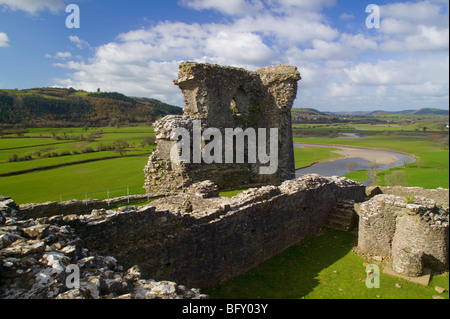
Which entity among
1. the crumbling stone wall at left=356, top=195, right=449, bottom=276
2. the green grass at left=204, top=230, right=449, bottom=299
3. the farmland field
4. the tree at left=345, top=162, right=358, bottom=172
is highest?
the farmland field

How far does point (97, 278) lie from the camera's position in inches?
173

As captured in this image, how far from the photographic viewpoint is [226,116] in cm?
1906

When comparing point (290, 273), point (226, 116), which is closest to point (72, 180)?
point (226, 116)

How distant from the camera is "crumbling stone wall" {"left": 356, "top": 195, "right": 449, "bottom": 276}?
9727 millimetres

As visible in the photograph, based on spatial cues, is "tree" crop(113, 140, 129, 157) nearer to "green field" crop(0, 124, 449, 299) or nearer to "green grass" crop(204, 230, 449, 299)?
"green field" crop(0, 124, 449, 299)

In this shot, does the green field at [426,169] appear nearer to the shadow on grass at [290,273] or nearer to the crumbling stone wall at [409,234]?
the crumbling stone wall at [409,234]

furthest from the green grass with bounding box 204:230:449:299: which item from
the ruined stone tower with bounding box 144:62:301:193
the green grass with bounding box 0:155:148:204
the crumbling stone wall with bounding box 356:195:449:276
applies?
the green grass with bounding box 0:155:148:204

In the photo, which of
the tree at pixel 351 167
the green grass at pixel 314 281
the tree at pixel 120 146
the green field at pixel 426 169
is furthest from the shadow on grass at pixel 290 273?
the tree at pixel 351 167

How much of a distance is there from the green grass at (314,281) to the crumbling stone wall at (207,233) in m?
0.41

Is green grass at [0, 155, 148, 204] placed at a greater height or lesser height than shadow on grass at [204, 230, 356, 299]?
greater

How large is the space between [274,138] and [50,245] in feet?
57.9

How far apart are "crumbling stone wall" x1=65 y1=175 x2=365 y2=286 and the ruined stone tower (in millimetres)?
4201
